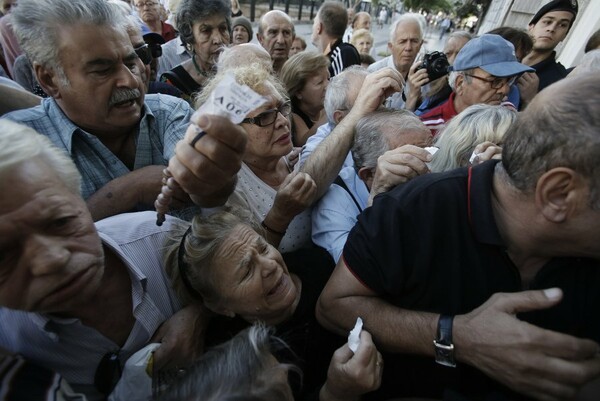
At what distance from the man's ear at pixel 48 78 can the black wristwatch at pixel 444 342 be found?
177 cm

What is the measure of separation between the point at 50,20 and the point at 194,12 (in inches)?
70.1

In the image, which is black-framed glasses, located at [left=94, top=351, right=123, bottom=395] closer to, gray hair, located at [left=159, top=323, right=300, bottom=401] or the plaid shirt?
gray hair, located at [left=159, top=323, right=300, bottom=401]

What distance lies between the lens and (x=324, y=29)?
4262 mm

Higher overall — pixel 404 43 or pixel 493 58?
pixel 493 58

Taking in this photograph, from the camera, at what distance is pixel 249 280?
1.32 m

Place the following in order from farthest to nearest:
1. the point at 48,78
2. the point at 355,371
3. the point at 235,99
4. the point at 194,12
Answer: the point at 194,12
the point at 48,78
the point at 355,371
the point at 235,99

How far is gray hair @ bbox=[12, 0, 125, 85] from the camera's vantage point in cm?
134

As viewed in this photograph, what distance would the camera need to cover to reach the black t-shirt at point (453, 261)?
3.76ft

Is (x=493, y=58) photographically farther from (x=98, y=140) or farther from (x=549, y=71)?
(x=98, y=140)

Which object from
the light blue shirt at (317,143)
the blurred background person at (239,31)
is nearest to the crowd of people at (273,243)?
the light blue shirt at (317,143)

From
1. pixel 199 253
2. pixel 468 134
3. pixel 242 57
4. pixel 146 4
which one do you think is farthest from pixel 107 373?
pixel 146 4

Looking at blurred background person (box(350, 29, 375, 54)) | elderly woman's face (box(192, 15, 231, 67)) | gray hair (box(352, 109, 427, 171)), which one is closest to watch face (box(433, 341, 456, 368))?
gray hair (box(352, 109, 427, 171))

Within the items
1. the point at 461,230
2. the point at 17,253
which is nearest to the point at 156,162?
the point at 17,253

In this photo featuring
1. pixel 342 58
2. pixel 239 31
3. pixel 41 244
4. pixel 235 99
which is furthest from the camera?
pixel 239 31
